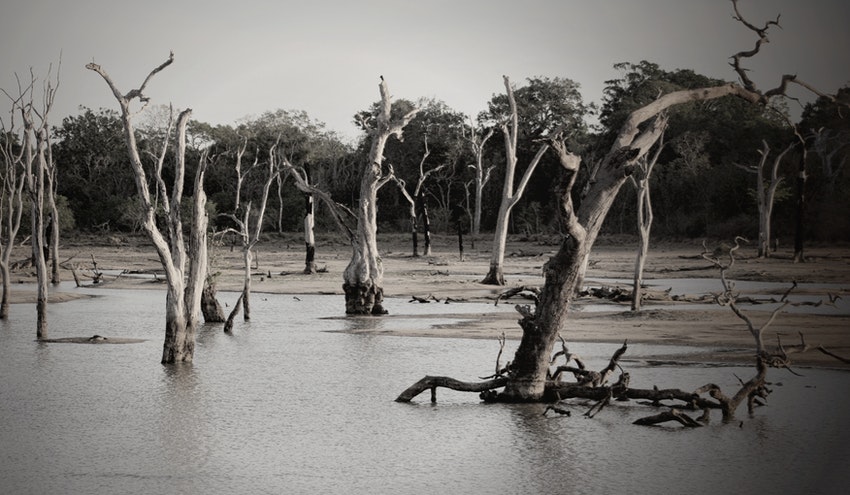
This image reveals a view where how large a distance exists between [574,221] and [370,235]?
48.8 feet

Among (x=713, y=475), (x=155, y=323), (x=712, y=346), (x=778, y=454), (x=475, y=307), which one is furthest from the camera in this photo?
(x=475, y=307)

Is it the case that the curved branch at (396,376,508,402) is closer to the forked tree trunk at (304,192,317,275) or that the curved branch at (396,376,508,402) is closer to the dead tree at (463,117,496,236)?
the forked tree trunk at (304,192,317,275)

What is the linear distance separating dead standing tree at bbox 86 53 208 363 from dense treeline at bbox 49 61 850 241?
129ft

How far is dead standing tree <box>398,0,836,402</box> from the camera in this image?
461 inches

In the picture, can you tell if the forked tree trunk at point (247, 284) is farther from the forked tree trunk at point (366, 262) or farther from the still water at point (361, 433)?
the still water at point (361, 433)

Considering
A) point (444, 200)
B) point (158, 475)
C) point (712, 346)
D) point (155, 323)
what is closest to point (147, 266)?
point (155, 323)

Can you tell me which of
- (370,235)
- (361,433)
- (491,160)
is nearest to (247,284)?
(370,235)

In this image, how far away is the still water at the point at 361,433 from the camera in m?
11.0

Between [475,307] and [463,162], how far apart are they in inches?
1796

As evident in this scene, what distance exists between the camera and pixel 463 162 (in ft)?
247

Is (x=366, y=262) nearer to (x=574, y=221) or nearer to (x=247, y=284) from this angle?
(x=247, y=284)

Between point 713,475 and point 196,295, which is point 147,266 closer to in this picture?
point 196,295

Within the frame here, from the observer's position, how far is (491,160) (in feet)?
250

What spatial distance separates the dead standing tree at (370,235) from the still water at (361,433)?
21.1 ft
